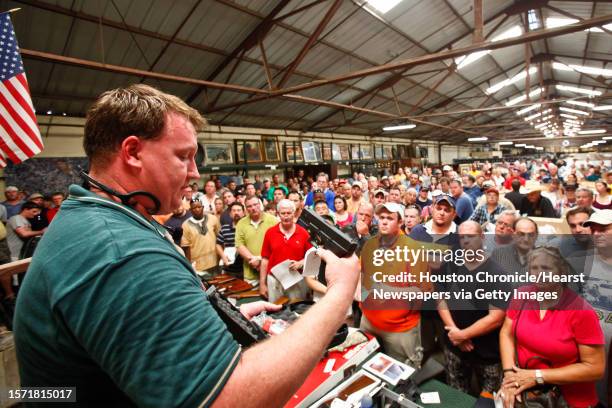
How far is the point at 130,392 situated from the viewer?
0.51 m

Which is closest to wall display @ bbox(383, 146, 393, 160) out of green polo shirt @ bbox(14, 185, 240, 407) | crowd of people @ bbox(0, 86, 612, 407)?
crowd of people @ bbox(0, 86, 612, 407)

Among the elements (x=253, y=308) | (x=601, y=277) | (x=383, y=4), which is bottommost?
(x=601, y=277)

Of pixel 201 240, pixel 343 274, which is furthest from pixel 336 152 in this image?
pixel 343 274

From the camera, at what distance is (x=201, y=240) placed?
14.4ft

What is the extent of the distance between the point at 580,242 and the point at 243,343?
3.86 metres

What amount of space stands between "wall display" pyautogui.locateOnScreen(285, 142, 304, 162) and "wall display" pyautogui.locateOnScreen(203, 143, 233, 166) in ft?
9.62

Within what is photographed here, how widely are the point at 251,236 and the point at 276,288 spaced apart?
0.99 meters

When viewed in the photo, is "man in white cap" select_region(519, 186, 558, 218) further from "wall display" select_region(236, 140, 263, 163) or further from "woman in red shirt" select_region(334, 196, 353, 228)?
"wall display" select_region(236, 140, 263, 163)

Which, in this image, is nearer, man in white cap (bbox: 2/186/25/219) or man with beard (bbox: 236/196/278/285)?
man with beard (bbox: 236/196/278/285)

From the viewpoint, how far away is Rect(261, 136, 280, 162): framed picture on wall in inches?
500

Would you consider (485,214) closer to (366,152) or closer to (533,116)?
(366,152)

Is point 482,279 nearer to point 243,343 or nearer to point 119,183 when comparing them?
point 243,343

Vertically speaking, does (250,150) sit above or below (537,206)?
above

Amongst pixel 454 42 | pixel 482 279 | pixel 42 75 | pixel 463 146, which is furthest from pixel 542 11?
pixel 463 146
